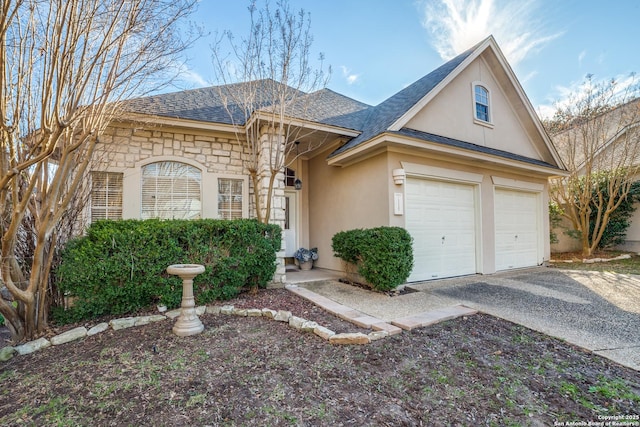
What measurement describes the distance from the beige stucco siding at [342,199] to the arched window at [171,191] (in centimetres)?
337

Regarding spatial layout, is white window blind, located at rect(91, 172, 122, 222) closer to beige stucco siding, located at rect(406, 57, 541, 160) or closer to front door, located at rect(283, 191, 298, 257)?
front door, located at rect(283, 191, 298, 257)

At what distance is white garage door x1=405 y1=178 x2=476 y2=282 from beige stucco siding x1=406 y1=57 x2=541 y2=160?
1.47 meters

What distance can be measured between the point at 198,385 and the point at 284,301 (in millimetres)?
2500

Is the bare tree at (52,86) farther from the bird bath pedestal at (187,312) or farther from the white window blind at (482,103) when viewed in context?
the white window blind at (482,103)

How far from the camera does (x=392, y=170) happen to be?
608 cm

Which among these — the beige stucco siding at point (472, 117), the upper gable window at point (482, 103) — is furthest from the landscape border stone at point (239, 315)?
the upper gable window at point (482, 103)

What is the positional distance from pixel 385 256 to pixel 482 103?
5979 mm

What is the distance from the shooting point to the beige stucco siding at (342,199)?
6.29 metres

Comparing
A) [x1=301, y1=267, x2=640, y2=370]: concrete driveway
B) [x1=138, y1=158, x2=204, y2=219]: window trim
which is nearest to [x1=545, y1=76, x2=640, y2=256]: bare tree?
[x1=301, y1=267, x2=640, y2=370]: concrete driveway

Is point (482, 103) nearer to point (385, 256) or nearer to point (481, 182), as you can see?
point (481, 182)

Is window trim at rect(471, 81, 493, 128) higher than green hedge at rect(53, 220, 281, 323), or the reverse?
window trim at rect(471, 81, 493, 128)

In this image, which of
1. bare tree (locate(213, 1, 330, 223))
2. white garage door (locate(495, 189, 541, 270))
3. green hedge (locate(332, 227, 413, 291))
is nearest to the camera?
green hedge (locate(332, 227, 413, 291))

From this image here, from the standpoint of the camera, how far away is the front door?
340 inches

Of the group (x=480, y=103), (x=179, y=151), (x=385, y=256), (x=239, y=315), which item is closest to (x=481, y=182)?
(x=480, y=103)
